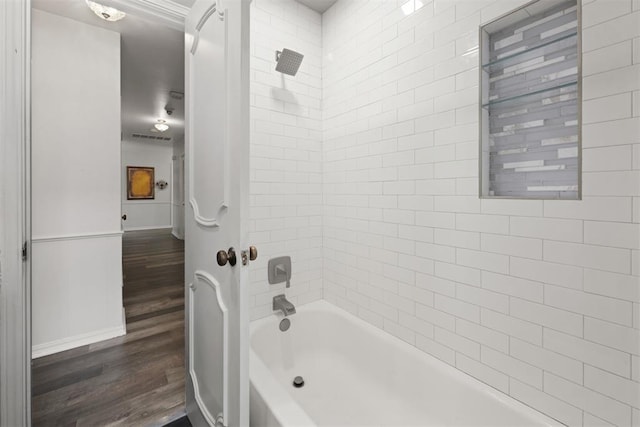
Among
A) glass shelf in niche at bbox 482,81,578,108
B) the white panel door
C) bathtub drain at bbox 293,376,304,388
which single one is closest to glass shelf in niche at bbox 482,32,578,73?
glass shelf in niche at bbox 482,81,578,108

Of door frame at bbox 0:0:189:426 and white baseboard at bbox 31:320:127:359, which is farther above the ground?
door frame at bbox 0:0:189:426

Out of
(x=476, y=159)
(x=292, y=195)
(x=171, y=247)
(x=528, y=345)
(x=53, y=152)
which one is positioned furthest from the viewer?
(x=171, y=247)

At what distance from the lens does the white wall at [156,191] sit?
762 cm

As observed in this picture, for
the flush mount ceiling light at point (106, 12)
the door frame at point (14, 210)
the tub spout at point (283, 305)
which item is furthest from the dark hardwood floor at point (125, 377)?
the flush mount ceiling light at point (106, 12)

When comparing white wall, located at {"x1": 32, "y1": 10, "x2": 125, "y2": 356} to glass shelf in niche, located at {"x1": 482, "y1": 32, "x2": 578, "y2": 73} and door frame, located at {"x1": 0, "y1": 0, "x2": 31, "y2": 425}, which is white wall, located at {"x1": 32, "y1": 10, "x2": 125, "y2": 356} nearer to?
door frame, located at {"x1": 0, "y1": 0, "x2": 31, "y2": 425}

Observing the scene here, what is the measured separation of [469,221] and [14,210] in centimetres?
190

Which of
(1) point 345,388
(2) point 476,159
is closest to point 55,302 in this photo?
(1) point 345,388

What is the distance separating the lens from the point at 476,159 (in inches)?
50.1

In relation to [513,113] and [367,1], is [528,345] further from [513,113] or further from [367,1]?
[367,1]

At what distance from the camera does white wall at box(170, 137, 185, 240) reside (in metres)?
6.82

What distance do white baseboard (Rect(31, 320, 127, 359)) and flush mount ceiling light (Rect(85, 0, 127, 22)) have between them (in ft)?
8.27

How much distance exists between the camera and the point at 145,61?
296 cm

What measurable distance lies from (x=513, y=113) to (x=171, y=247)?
6.18 metres

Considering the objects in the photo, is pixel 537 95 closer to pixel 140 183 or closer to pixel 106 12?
pixel 106 12
